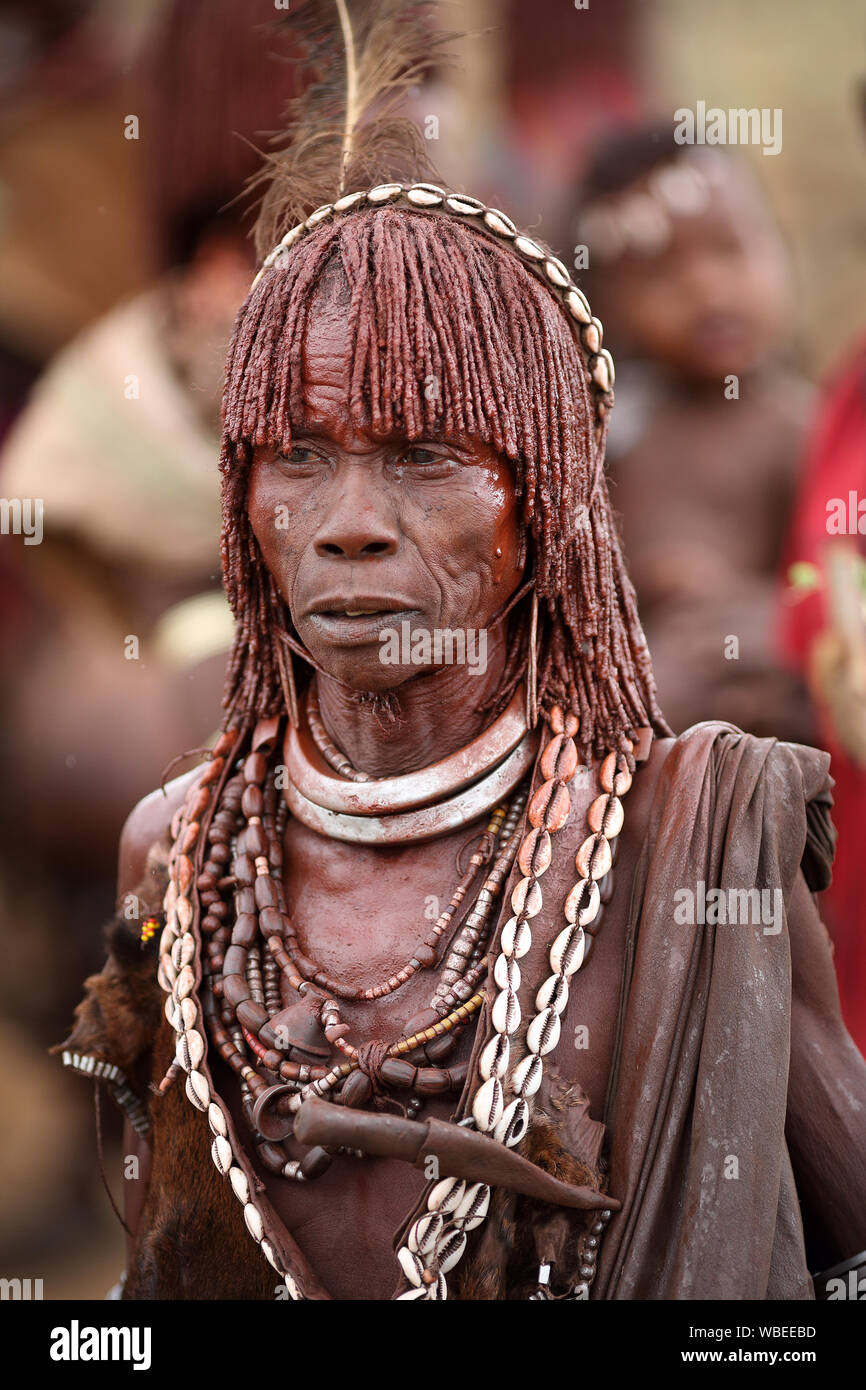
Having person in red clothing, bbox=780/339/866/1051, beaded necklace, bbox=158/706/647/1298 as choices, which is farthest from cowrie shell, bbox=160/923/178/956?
person in red clothing, bbox=780/339/866/1051

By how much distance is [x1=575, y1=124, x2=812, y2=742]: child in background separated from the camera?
14.4ft

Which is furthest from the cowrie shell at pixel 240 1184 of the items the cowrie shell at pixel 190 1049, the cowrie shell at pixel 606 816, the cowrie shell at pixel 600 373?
the cowrie shell at pixel 600 373

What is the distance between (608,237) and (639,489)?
2.56ft

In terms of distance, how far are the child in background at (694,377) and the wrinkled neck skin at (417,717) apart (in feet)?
7.85

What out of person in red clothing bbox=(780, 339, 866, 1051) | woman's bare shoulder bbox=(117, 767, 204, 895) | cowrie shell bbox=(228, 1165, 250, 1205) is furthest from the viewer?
person in red clothing bbox=(780, 339, 866, 1051)

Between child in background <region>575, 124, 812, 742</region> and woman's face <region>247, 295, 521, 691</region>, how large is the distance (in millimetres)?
2546

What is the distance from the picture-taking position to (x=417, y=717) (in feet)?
6.32

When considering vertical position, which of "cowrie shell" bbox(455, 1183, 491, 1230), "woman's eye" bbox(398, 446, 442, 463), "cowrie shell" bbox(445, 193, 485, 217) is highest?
"cowrie shell" bbox(445, 193, 485, 217)

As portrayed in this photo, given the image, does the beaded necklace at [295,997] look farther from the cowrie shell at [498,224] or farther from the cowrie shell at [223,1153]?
the cowrie shell at [498,224]

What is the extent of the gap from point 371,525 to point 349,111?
67cm

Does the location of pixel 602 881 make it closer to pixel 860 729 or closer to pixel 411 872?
pixel 411 872

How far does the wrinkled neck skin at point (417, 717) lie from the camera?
1913mm

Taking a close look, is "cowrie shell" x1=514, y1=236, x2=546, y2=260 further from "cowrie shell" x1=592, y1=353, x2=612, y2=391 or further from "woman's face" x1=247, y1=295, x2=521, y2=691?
"woman's face" x1=247, y1=295, x2=521, y2=691

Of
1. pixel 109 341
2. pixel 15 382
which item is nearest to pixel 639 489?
pixel 109 341
